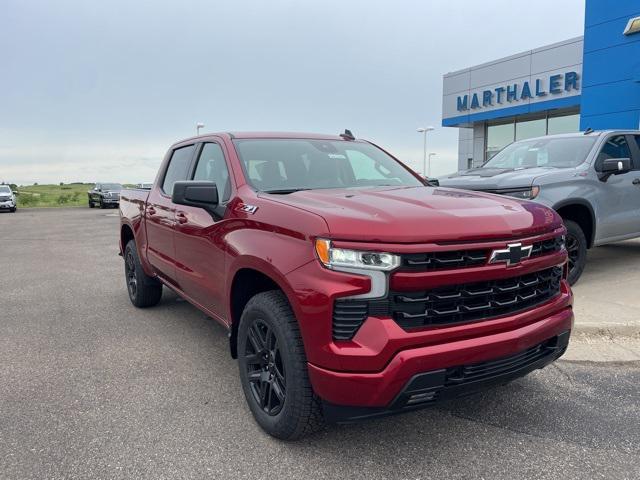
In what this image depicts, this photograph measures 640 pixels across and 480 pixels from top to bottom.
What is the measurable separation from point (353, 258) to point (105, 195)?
33.5m

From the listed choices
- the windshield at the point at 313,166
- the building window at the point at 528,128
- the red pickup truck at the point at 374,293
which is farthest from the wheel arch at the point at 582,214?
the building window at the point at 528,128

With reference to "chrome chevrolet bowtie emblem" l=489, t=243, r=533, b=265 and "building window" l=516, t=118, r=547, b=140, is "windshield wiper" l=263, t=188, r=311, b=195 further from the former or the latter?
"building window" l=516, t=118, r=547, b=140

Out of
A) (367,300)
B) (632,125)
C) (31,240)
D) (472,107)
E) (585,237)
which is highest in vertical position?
(472,107)

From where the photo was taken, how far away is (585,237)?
6.20 metres

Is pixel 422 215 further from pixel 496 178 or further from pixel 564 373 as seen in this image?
pixel 496 178

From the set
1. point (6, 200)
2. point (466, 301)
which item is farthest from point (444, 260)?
point (6, 200)

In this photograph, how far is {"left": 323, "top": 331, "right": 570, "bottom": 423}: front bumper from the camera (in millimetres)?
2375

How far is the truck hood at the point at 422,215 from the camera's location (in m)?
2.45

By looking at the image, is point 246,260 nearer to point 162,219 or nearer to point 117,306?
point 162,219

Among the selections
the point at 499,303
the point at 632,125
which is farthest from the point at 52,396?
the point at 632,125

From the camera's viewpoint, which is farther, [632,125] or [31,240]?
[31,240]

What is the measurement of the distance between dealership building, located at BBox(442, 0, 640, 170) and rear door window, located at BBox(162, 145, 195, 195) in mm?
12595

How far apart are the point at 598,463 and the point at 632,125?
1317 cm

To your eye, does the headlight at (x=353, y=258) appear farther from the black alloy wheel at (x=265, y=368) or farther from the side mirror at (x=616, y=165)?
the side mirror at (x=616, y=165)
